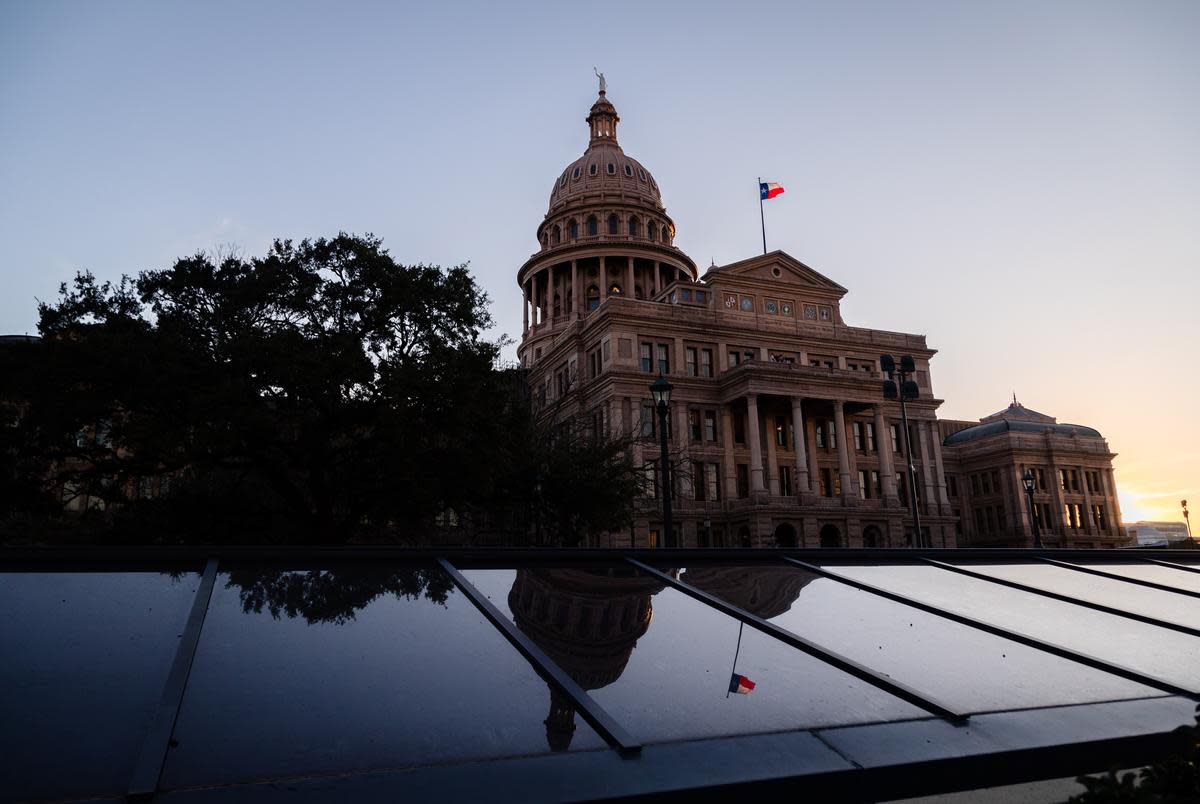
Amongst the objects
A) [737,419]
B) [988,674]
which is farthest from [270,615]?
[737,419]

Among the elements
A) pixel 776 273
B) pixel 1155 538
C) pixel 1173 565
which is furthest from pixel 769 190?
pixel 1155 538

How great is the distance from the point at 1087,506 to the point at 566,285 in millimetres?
59195

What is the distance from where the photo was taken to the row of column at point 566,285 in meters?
86.9

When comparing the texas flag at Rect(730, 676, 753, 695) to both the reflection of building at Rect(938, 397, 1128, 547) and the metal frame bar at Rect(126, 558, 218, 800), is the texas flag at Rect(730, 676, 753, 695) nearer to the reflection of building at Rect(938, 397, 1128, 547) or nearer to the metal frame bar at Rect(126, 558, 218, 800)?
the metal frame bar at Rect(126, 558, 218, 800)

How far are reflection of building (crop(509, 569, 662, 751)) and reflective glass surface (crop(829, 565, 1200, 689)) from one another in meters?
1.88

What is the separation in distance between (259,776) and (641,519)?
160 ft

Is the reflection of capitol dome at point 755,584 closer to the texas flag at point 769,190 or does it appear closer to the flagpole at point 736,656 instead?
the flagpole at point 736,656

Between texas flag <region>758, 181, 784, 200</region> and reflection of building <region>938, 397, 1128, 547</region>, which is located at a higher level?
texas flag <region>758, 181, 784, 200</region>

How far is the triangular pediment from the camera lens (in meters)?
60.4

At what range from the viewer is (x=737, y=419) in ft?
189

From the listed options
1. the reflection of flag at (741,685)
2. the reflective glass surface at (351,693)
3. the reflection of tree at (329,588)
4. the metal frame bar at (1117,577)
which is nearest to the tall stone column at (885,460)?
the metal frame bar at (1117,577)

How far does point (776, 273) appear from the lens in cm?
6188

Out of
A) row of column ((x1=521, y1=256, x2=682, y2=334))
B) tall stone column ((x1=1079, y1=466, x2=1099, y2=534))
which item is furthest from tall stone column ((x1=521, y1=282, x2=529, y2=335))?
tall stone column ((x1=1079, y1=466, x2=1099, y2=534))

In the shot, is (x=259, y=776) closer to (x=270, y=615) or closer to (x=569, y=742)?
(x=569, y=742)
